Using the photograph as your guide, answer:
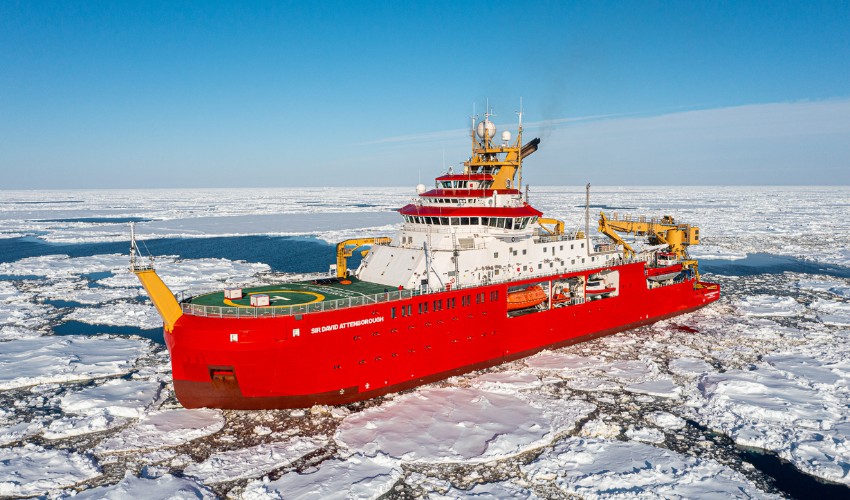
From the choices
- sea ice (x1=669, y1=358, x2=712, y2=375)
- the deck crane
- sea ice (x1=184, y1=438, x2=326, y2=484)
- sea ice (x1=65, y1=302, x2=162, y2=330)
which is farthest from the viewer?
the deck crane

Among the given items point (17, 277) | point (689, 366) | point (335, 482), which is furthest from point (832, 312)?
point (17, 277)

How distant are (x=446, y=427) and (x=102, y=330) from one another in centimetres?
1920

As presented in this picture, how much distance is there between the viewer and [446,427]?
15.8m

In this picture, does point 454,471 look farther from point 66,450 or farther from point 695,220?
point 695,220

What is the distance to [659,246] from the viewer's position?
3034 cm

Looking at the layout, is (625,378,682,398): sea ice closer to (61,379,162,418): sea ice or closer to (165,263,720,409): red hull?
(165,263,720,409): red hull

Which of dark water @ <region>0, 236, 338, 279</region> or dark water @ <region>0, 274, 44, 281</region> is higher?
dark water @ <region>0, 236, 338, 279</region>

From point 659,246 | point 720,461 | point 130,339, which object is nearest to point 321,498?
point 720,461

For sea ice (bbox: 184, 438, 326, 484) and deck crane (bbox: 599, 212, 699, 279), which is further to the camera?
deck crane (bbox: 599, 212, 699, 279)

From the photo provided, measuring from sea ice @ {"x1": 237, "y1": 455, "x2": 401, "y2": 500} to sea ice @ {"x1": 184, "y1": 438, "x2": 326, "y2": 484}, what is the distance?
651 mm

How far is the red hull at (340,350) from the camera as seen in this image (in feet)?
51.1

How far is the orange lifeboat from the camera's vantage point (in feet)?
71.4

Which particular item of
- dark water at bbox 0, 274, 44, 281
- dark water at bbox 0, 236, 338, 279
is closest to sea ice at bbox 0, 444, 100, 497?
dark water at bbox 0, 236, 338, 279

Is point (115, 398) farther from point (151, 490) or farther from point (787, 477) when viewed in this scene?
point (787, 477)
